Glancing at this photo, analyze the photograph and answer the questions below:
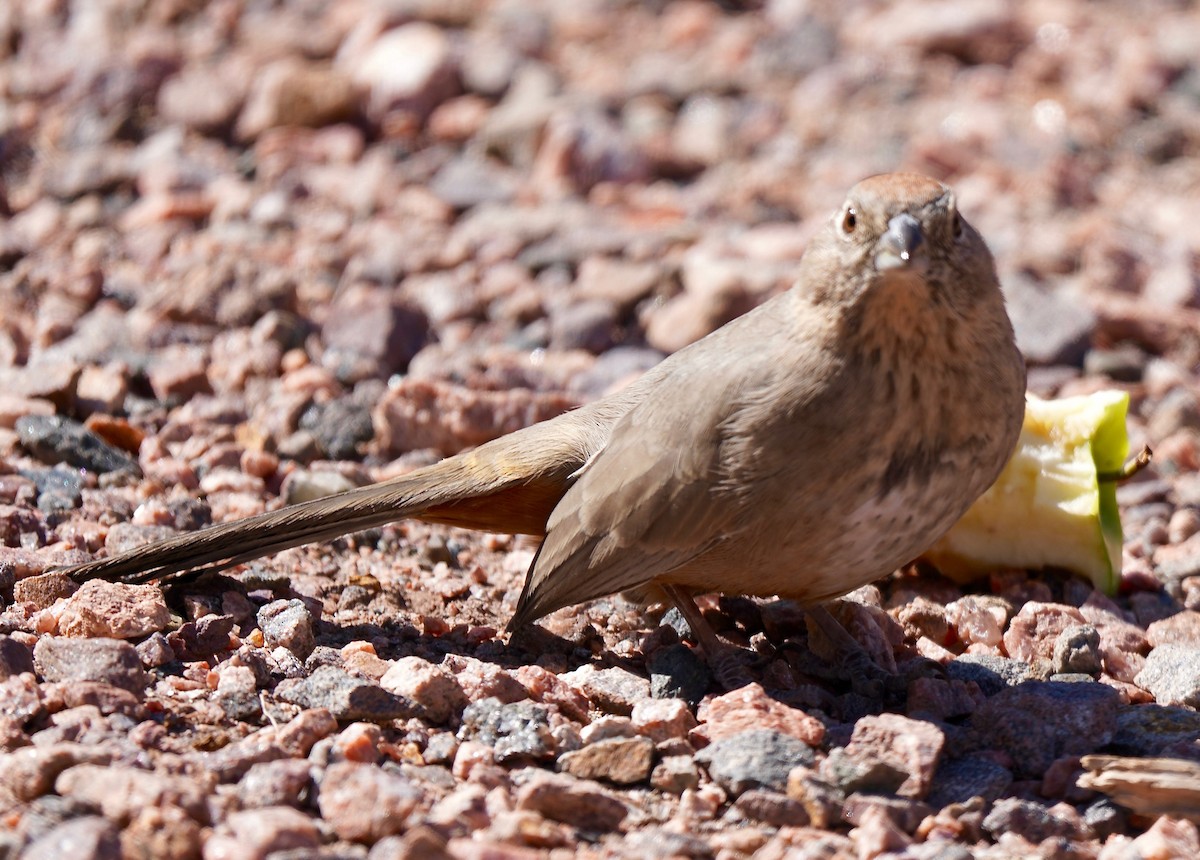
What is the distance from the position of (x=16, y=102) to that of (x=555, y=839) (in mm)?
6872

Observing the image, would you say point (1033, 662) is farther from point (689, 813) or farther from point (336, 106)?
point (336, 106)

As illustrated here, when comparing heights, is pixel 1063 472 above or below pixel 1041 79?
below

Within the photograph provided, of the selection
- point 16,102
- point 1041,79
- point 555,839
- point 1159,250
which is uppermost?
point 16,102

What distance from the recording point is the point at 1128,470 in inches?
197

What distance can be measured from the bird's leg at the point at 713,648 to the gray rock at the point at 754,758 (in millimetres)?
457

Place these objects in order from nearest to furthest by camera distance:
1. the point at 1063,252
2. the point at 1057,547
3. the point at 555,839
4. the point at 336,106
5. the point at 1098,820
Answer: the point at 555,839
the point at 1098,820
the point at 1057,547
the point at 1063,252
the point at 336,106

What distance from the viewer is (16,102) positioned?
8.67m

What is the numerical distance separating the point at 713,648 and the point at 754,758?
0.80 m

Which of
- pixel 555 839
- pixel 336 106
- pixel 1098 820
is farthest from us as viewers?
pixel 336 106

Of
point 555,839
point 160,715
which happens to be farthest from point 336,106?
point 555,839

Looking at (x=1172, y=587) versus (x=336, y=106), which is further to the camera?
(x=336, y=106)

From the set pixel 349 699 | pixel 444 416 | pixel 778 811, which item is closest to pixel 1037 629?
pixel 778 811

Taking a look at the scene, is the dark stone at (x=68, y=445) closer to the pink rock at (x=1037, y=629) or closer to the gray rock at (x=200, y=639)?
the gray rock at (x=200, y=639)

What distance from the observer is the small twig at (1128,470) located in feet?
16.0
